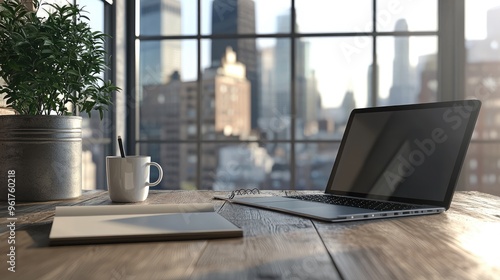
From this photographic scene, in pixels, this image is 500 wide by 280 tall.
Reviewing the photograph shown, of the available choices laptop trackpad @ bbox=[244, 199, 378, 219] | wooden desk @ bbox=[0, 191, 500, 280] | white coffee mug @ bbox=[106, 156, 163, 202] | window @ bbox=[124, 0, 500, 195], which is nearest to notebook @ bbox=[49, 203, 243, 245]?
wooden desk @ bbox=[0, 191, 500, 280]

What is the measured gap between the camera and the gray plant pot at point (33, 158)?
119cm

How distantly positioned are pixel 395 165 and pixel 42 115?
810 millimetres

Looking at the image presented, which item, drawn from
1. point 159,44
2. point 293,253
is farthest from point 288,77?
point 293,253

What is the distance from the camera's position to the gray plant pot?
1.19 m

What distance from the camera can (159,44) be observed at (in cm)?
342

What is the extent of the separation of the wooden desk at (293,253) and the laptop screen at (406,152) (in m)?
0.16

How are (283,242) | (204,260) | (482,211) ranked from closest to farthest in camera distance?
(204,260)
(283,242)
(482,211)

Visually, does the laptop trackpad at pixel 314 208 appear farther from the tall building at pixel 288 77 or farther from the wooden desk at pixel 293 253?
the tall building at pixel 288 77

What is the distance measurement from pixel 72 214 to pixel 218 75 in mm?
2558

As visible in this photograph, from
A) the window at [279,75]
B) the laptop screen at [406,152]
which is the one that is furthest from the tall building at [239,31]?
the laptop screen at [406,152]

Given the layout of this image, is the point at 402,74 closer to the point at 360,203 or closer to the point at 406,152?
the point at 406,152

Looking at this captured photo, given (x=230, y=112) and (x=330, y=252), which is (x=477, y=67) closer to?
(x=230, y=112)

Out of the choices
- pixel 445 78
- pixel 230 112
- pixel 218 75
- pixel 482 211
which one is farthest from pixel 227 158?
pixel 482 211

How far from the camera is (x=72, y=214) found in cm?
87
